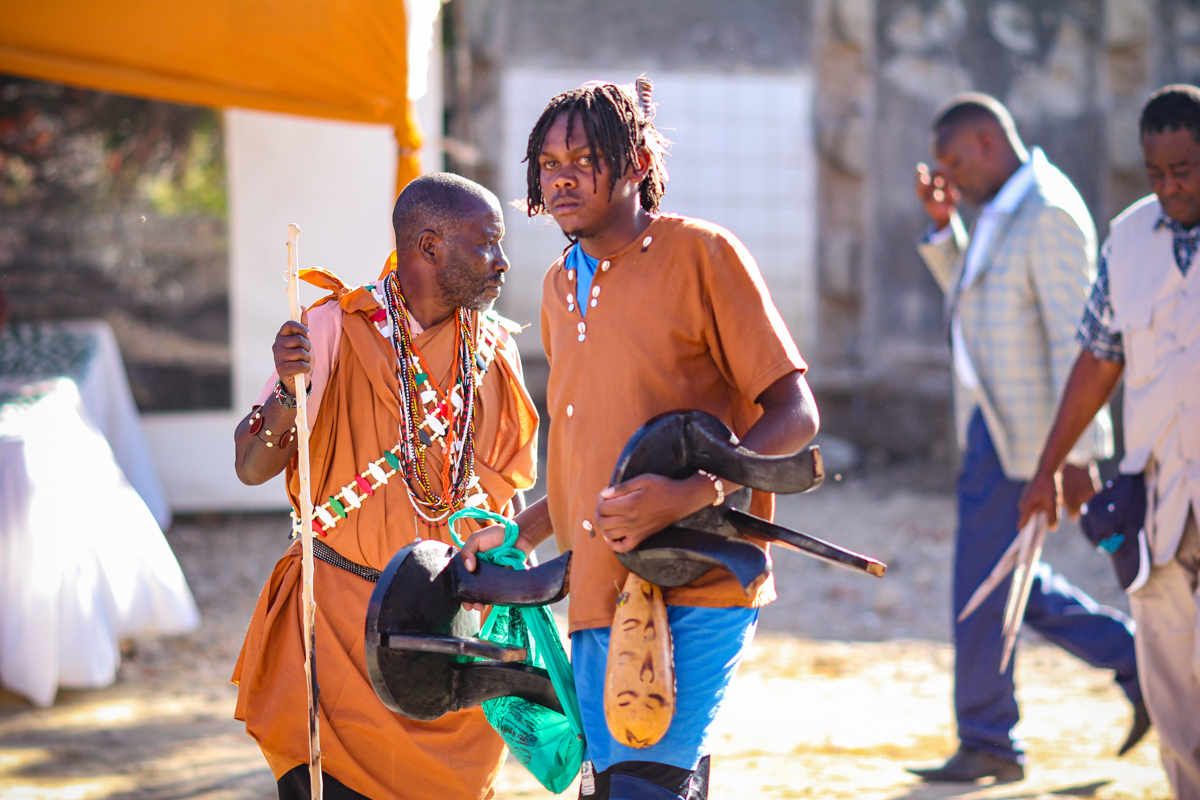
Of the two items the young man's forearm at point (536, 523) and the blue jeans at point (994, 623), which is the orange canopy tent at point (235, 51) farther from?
the young man's forearm at point (536, 523)

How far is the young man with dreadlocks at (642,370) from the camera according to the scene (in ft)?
7.85

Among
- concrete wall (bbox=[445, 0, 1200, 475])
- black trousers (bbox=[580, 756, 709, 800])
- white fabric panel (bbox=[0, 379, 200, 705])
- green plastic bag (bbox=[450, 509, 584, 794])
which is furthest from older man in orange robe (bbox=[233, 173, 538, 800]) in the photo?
concrete wall (bbox=[445, 0, 1200, 475])

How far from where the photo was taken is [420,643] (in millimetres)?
2430

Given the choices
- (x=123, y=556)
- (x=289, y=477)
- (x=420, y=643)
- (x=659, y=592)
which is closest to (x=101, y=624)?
(x=123, y=556)

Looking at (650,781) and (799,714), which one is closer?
(650,781)

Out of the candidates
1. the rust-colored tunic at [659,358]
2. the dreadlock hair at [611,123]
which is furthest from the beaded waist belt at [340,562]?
the dreadlock hair at [611,123]

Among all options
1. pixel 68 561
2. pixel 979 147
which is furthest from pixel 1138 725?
pixel 68 561

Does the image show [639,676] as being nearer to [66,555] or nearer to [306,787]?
[306,787]

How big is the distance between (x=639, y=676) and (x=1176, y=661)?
7.49ft

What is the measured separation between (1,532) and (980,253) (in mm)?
4277

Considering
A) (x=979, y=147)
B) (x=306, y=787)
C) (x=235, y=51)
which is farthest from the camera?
(x=235, y=51)

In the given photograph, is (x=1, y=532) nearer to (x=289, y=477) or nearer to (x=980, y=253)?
(x=289, y=477)

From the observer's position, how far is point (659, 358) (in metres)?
2.47

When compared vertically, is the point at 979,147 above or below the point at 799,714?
above
